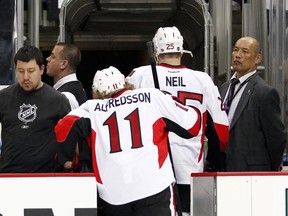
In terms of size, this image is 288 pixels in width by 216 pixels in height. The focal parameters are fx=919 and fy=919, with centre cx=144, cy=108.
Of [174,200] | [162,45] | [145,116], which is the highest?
[162,45]

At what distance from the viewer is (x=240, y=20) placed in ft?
37.1

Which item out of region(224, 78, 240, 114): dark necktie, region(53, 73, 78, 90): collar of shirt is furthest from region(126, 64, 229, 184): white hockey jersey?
region(53, 73, 78, 90): collar of shirt

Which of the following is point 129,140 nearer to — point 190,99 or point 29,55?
point 190,99

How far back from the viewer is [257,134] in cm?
700

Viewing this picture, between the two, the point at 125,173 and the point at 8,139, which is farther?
the point at 8,139

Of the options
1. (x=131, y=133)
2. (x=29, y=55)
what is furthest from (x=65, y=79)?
(x=131, y=133)

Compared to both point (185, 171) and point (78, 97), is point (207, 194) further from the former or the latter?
point (78, 97)

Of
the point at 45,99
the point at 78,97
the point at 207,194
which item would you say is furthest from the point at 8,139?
the point at 207,194

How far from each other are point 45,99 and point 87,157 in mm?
595

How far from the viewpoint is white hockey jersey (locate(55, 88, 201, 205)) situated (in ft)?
18.7

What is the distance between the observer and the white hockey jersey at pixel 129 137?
5.71 m

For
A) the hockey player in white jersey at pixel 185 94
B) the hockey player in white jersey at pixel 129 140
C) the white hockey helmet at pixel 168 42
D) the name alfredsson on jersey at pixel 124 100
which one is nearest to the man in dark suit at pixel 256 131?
the hockey player in white jersey at pixel 185 94

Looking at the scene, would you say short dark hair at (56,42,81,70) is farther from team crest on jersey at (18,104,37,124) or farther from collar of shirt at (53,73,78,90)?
team crest on jersey at (18,104,37,124)

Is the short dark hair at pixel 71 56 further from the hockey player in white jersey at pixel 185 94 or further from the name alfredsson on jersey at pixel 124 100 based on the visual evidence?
the name alfredsson on jersey at pixel 124 100
